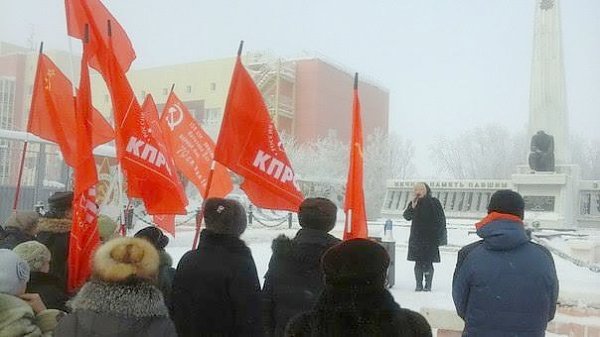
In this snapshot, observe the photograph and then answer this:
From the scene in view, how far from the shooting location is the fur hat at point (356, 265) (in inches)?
78.0

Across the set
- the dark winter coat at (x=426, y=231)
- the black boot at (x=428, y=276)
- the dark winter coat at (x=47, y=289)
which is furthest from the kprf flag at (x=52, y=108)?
the black boot at (x=428, y=276)

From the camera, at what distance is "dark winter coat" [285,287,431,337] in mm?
1953

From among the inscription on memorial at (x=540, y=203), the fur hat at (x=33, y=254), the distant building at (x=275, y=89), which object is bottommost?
the fur hat at (x=33, y=254)

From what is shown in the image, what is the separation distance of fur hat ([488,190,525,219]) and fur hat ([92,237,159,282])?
67.7 inches

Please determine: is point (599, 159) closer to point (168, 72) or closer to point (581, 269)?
point (168, 72)

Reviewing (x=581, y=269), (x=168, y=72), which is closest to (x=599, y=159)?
(x=168, y=72)

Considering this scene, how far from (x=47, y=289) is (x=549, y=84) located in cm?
2498

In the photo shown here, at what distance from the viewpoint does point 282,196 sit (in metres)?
4.30

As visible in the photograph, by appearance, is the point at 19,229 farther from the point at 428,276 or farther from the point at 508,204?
the point at 428,276

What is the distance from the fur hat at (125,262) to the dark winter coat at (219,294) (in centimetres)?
75

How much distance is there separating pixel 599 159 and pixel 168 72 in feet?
121

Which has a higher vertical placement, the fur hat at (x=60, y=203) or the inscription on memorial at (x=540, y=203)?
the inscription on memorial at (x=540, y=203)

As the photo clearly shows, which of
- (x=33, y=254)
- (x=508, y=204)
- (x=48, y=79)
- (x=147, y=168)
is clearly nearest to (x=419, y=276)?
(x=147, y=168)

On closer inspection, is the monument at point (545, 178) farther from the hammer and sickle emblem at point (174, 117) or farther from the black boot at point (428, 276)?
the hammer and sickle emblem at point (174, 117)
